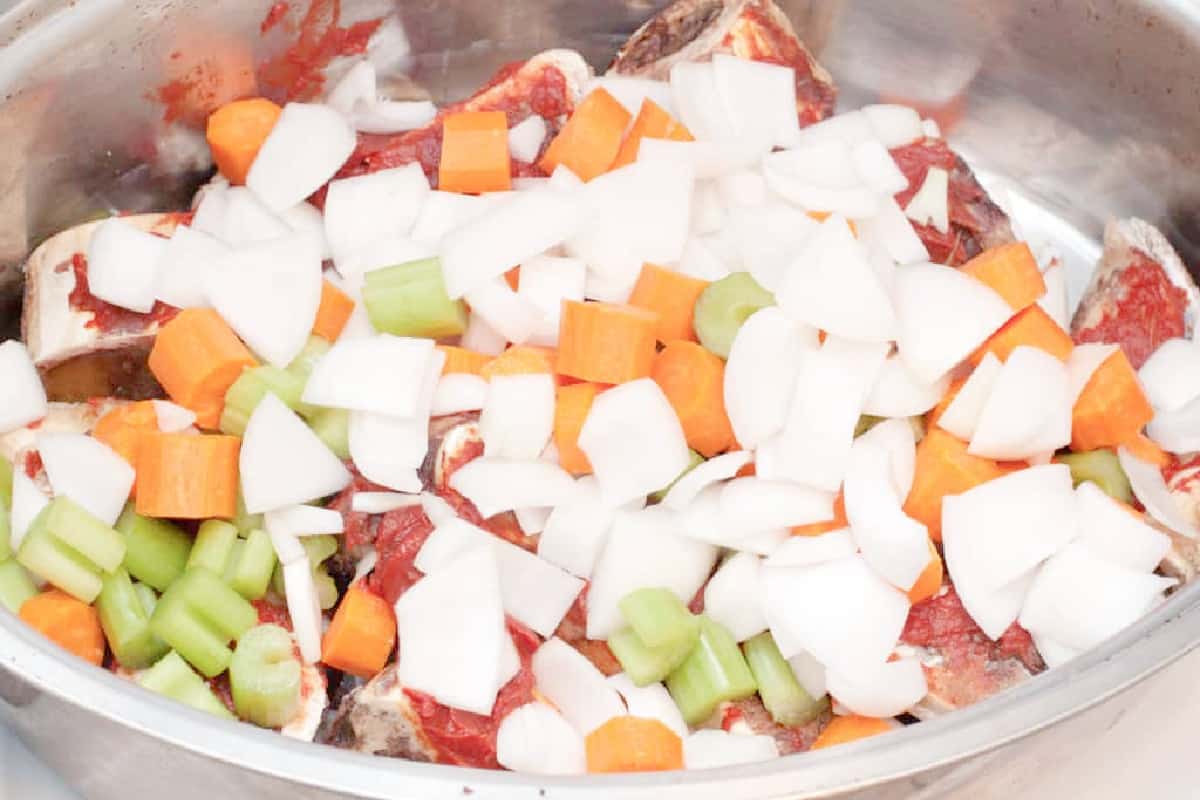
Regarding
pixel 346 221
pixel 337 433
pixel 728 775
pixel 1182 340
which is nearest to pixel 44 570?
pixel 337 433

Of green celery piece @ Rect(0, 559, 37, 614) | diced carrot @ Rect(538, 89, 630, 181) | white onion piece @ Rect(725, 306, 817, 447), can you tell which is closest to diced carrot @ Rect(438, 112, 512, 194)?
diced carrot @ Rect(538, 89, 630, 181)

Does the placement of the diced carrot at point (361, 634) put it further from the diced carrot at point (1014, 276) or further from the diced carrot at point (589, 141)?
the diced carrot at point (1014, 276)

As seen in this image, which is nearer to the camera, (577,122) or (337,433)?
(337,433)

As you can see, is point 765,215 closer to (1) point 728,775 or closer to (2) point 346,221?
(2) point 346,221

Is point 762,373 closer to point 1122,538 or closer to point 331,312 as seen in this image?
point 1122,538

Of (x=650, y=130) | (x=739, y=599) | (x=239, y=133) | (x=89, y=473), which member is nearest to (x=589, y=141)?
(x=650, y=130)

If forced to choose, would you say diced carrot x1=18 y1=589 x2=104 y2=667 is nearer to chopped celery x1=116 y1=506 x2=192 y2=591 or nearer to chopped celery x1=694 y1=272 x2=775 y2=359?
chopped celery x1=116 y1=506 x2=192 y2=591
